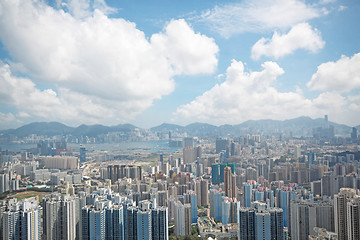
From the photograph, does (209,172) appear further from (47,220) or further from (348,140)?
(47,220)

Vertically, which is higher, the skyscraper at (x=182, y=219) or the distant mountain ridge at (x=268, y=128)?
the distant mountain ridge at (x=268, y=128)

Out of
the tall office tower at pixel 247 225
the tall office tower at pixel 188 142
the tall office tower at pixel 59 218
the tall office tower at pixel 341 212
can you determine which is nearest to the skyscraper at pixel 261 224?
the tall office tower at pixel 247 225

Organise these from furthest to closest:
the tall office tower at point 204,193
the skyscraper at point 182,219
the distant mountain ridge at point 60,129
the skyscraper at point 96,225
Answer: the distant mountain ridge at point 60,129
the tall office tower at point 204,193
the skyscraper at point 182,219
the skyscraper at point 96,225

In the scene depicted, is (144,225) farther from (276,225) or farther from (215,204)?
(215,204)

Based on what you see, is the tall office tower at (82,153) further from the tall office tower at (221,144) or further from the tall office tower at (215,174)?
the tall office tower at (221,144)

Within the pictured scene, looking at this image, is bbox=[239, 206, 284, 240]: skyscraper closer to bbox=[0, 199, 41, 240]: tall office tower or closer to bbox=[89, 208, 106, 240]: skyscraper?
bbox=[89, 208, 106, 240]: skyscraper

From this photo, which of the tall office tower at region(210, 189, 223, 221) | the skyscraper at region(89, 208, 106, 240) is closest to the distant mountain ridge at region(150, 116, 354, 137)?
the tall office tower at region(210, 189, 223, 221)

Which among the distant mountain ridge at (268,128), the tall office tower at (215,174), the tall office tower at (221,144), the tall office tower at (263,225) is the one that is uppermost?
the distant mountain ridge at (268,128)

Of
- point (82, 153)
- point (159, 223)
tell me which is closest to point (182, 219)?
point (159, 223)
